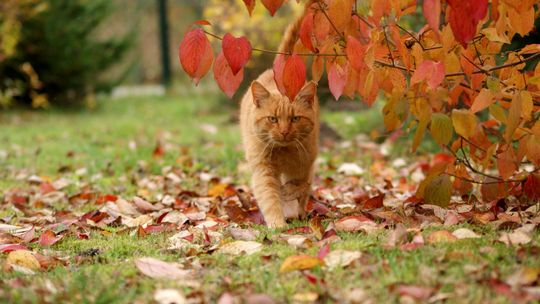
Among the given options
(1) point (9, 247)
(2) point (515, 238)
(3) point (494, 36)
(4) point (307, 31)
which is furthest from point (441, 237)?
(1) point (9, 247)

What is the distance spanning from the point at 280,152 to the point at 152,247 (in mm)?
1103

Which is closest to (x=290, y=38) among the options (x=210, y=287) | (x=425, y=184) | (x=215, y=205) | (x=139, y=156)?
(x=215, y=205)

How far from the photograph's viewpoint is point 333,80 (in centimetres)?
275

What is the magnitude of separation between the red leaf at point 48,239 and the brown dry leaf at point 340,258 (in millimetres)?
1348

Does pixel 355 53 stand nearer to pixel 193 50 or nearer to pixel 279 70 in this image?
pixel 279 70

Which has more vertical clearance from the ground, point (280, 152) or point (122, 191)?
point (280, 152)

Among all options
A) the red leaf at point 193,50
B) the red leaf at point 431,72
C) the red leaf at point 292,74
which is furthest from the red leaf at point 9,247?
the red leaf at point 431,72

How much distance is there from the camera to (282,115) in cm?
371

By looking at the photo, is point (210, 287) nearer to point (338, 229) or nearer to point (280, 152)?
point (338, 229)

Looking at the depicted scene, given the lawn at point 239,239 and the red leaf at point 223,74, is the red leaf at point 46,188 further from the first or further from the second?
the red leaf at point 223,74

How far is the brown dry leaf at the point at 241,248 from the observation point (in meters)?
2.76

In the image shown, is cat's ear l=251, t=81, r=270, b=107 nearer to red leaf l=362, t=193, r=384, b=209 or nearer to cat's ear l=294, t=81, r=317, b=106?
cat's ear l=294, t=81, r=317, b=106

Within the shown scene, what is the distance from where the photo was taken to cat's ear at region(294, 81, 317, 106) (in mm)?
3709

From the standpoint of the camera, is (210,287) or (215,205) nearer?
(210,287)
